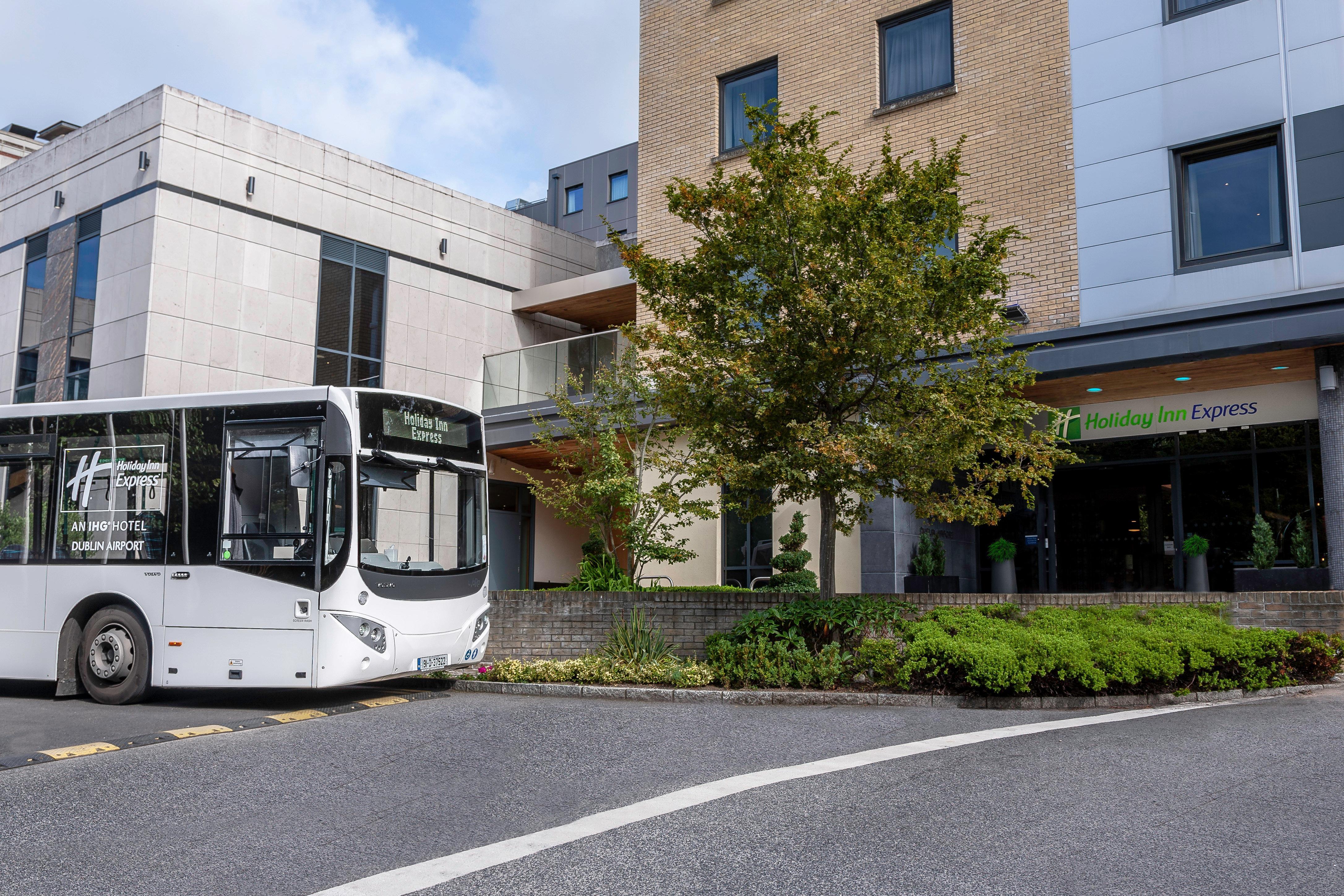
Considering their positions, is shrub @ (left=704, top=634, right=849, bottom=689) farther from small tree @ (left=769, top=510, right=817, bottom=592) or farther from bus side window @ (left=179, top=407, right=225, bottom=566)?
bus side window @ (left=179, top=407, right=225, bottom=566)

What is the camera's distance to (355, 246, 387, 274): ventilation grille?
23.5m

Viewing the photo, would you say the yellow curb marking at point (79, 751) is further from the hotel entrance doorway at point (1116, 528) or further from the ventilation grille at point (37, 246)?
the ventilation grille at point (37, 246)

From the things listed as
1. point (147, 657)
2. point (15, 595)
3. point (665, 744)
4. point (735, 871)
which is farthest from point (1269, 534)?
point (15, 595)

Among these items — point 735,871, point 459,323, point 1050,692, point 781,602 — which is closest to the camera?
point 735,871

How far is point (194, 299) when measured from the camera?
20.5 m

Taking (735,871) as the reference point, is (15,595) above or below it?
above

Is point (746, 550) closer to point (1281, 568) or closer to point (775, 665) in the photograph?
point (775, 665)

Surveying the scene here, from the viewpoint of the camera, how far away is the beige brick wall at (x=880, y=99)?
56.1 feet

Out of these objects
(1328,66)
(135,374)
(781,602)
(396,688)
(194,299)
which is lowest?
(396,688)

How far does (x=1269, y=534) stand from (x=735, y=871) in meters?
12.8

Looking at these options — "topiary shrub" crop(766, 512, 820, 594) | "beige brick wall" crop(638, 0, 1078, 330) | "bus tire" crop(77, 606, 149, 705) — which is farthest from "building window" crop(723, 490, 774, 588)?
"bus tire" crop(77, 606, 149, 705)

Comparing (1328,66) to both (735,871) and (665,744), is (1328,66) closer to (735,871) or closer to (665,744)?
(665,744)

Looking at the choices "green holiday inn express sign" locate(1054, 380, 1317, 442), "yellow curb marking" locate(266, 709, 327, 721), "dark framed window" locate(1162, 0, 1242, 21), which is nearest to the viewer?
"yellow curb marking" locate(266, 709, 327, 721)

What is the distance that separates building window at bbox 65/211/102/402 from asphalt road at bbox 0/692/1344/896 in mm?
14910
